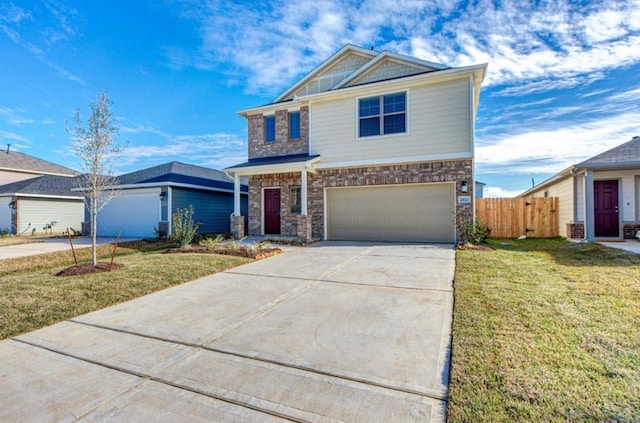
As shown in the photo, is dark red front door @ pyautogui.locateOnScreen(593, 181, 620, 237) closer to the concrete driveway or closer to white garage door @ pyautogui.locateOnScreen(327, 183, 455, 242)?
white garage door @ pyautogui.locateOnScreen(327, 183, 455, 242)

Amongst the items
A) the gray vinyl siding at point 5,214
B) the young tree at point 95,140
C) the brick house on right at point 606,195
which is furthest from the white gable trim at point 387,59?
the gray vinyl siding at point 5,214

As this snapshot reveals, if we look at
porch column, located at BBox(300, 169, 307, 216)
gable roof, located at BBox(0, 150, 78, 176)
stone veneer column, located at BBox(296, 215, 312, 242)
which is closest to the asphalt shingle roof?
porch column, located at BBox(300, 169, 307, 216)

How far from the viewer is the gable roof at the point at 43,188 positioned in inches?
749

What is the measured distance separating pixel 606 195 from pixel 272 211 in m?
12.7

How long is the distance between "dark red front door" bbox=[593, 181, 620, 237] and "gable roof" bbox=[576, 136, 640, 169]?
3.91 feet

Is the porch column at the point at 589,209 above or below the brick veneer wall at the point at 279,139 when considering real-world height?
below

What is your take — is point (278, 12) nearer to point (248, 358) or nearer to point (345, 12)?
point (345, 12)

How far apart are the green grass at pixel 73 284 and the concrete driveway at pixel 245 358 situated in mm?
422

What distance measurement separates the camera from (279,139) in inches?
555

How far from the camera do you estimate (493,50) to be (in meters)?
10.5

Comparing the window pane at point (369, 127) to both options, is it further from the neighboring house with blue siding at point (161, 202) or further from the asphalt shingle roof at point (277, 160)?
the neighboring house with blue siding at point (161, 202)

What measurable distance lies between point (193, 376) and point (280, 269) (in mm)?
4343

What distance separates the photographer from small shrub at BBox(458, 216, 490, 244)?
10609 mm

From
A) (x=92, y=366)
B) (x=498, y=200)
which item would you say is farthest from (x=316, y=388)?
(x=498, y=200)
